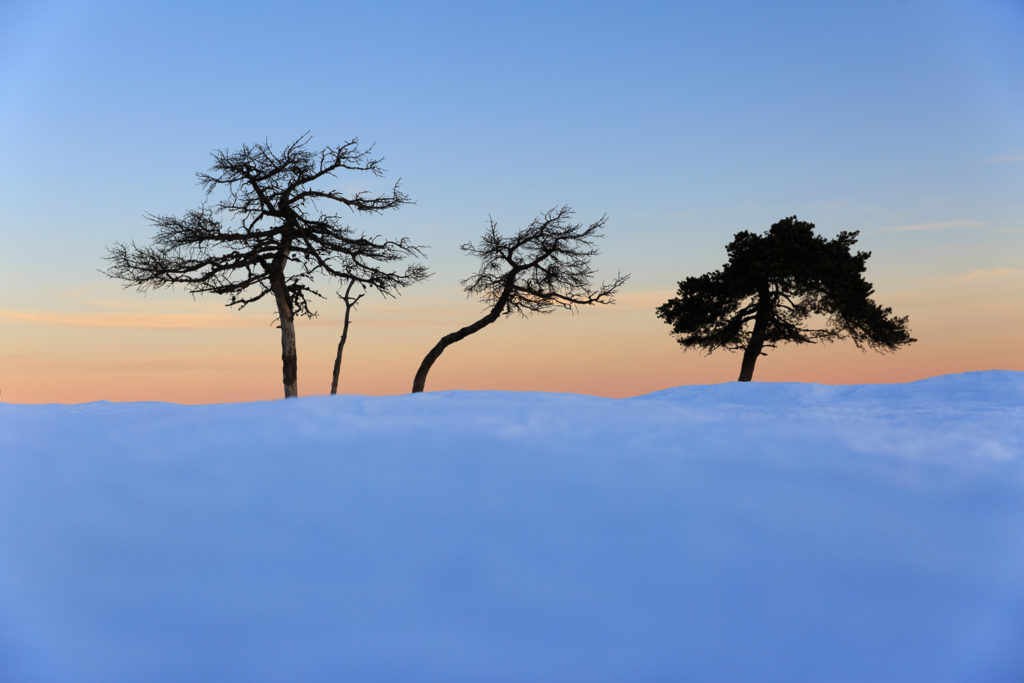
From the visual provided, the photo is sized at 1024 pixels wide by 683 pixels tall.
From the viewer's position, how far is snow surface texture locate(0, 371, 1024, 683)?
445 cm

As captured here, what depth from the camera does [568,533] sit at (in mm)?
5426

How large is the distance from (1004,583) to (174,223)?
2503 cm

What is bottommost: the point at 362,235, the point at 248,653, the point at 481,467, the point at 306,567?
the point at 248,653

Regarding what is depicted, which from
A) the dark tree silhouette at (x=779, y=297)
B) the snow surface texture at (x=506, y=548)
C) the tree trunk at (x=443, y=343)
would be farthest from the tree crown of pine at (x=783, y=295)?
the snow surface texture at (x=506, y=548)

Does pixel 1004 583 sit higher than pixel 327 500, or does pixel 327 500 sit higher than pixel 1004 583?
pixel 327 500

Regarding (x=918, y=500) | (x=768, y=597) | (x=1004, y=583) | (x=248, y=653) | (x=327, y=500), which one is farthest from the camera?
(x=918, y=500)

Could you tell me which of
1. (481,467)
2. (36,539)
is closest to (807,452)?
(481,467)

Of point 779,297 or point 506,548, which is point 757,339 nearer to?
point 779,297

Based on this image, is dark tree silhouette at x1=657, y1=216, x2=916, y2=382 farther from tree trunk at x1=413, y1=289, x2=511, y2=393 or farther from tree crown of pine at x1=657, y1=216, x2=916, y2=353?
tree trunk at x1=413, y1=289, x2=511, y2=393

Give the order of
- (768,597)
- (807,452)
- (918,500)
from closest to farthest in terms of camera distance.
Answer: (768,597), (918,500), (807,452)

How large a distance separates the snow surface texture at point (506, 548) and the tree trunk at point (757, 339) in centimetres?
2512

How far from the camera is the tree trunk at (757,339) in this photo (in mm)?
32438

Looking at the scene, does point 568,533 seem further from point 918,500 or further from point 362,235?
point 362,235

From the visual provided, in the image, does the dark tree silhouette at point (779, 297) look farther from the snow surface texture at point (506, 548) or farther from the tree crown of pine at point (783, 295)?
the snow surface texture at point (506, 548)
